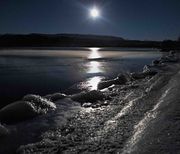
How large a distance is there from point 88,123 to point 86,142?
1.75m

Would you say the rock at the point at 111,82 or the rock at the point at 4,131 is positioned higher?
the rock at the point at 4,131

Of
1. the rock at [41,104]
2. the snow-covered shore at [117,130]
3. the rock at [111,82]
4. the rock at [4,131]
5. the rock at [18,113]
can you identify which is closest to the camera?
the snow-covered shore at [117,130]

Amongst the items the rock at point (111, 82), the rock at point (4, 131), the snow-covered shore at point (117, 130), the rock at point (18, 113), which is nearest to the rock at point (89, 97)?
the snow-covered shore at point (117, 130)

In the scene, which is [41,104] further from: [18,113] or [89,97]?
[89,97]

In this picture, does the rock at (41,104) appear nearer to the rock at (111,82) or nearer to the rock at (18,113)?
the rock at (18,113)

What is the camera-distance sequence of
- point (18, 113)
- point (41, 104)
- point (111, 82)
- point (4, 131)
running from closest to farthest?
1. point (4, 131)
2. point (18, 113)
3. point (41, 104)
4. point (111, 82)

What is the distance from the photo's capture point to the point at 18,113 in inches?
381

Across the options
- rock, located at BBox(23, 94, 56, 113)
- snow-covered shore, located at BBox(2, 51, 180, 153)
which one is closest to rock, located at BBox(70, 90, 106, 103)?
snow-covered shore, located at BBox(2, 51, 180, 153)

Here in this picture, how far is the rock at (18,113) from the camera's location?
366 inches

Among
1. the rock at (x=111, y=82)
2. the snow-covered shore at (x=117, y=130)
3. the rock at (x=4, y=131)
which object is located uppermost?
the snow-covered shore at (x=117, y=130)

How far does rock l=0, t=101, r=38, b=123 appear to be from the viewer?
9305 millimetres

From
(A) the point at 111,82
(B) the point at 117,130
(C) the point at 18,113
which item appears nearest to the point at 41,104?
(C) the point at 18,113

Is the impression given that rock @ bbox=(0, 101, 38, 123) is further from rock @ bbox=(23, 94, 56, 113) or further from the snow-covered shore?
the snow-covered shore

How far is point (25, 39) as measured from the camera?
195 m
